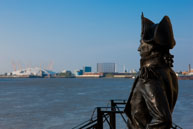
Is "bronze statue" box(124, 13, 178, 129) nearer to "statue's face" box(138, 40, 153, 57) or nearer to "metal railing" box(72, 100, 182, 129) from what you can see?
"statue's face" box(138, 40, 153, 57)

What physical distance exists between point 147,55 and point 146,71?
0.27m

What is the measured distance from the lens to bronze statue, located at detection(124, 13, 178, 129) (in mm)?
2660

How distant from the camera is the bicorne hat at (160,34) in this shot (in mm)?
2850

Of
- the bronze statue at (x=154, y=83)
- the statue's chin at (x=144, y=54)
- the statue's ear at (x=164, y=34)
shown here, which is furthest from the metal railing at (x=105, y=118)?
the statue's ear at (x=164, y=34)

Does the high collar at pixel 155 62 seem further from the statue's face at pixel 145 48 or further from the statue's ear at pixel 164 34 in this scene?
the statue's ear at pixel 164 34

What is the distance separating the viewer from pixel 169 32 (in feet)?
9.53

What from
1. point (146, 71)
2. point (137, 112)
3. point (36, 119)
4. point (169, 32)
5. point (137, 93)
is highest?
point (169, 32)

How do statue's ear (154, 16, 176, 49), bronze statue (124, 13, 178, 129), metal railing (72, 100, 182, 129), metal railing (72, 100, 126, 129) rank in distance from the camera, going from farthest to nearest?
1. metal railing (72, 100, 126, 129)
2. metal railing (72, 100, 182, 129)
3. statue's ear (154, 16, 176, 49)
4. bronze statue (124, 13, 178, 129)

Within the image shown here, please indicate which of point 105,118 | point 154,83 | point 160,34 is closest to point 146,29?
point 160,34

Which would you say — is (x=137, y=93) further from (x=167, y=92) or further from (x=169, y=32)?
(x=169, y=32)

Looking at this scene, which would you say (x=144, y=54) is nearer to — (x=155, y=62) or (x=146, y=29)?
(x=155, y=62)

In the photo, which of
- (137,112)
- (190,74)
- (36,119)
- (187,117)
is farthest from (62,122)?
(190,74)

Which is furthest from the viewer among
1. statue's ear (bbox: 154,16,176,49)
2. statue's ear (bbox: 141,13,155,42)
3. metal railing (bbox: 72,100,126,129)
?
metal railing (bbox: 72,100,126,129)

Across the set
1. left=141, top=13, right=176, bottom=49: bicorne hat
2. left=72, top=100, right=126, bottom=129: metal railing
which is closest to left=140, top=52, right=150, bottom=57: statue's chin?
left=141, top=13, right=176, bottom=49: bicorne hat
